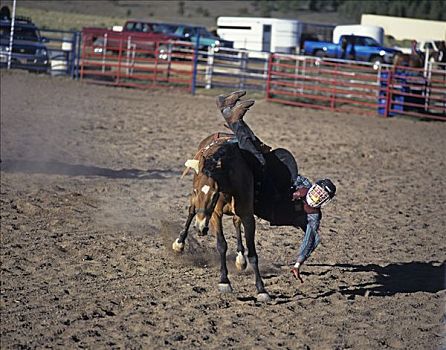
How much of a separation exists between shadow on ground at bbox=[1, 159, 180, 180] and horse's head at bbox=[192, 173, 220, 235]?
538cm

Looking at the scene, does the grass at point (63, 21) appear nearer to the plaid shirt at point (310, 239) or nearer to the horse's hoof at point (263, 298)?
the plaid shirt at point (310, 239)

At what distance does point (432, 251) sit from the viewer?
25.7 feet

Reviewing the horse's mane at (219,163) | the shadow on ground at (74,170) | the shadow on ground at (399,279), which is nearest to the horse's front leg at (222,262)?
the horse's mane at (219,163)

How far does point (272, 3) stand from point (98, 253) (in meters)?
87.3

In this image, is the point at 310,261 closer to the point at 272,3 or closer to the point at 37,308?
the point at 37,308

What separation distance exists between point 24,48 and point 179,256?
1772 cm

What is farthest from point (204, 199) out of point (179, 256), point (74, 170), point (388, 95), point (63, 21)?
point (63, 21)

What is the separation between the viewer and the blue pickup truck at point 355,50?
33688 millimetres

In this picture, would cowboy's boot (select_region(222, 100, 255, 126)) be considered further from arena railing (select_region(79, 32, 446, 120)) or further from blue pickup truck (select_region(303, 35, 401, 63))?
blue pickup truck (select_region(303, 35, 401, 63))

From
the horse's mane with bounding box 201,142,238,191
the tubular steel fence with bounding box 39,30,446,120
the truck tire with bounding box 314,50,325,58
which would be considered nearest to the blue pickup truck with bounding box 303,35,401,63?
the truck tire with bounding box 314,50,325,58

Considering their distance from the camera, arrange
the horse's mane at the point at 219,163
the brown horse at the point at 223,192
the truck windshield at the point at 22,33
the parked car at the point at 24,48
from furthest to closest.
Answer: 1. the truck windshield at the point at 22,33
2. the parked car at the point at 24,48
3. the horse's mane at the point at 219,163
4. the brown horse at the point at 223,192

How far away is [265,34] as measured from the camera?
39.0 metres

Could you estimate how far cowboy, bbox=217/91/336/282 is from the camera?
612 cm

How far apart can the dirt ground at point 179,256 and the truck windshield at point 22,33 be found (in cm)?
977
